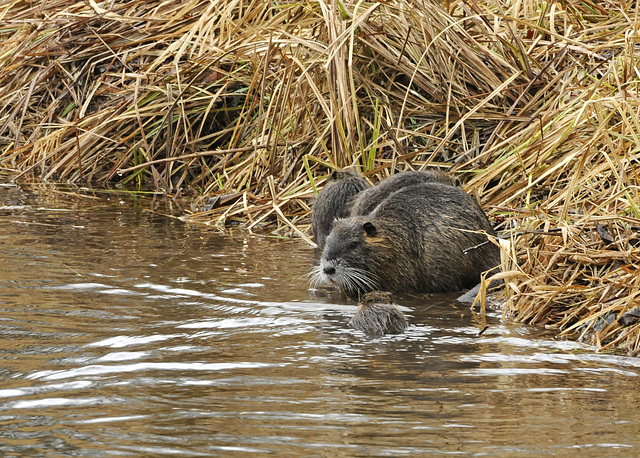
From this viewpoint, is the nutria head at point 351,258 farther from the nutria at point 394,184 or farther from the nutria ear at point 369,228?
the nutria at point 394,184

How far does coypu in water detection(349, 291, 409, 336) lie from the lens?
4.45 meters

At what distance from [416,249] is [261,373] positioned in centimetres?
231

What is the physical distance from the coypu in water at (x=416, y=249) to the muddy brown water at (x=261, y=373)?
0.24m

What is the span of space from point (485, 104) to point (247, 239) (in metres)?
2.12

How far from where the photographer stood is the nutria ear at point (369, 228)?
5.77 m

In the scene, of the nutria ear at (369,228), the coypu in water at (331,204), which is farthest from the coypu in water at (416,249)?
the coypu in water at (331,204)

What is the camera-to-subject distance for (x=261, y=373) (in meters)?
3.73

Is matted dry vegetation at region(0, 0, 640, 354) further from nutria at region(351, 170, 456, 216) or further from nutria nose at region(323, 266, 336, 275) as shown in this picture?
nutria nose at region(323, 266, 336, 275)

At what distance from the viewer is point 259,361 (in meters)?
3.92

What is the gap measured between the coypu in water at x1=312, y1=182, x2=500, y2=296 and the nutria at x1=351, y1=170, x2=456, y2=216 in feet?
1.17

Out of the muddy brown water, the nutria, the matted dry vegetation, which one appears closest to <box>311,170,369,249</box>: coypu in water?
the nutria

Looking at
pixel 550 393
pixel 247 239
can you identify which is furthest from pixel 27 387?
pixel 247 239

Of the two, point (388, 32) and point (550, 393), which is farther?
point (388, 32)

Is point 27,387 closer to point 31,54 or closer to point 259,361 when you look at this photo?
point 259,361
